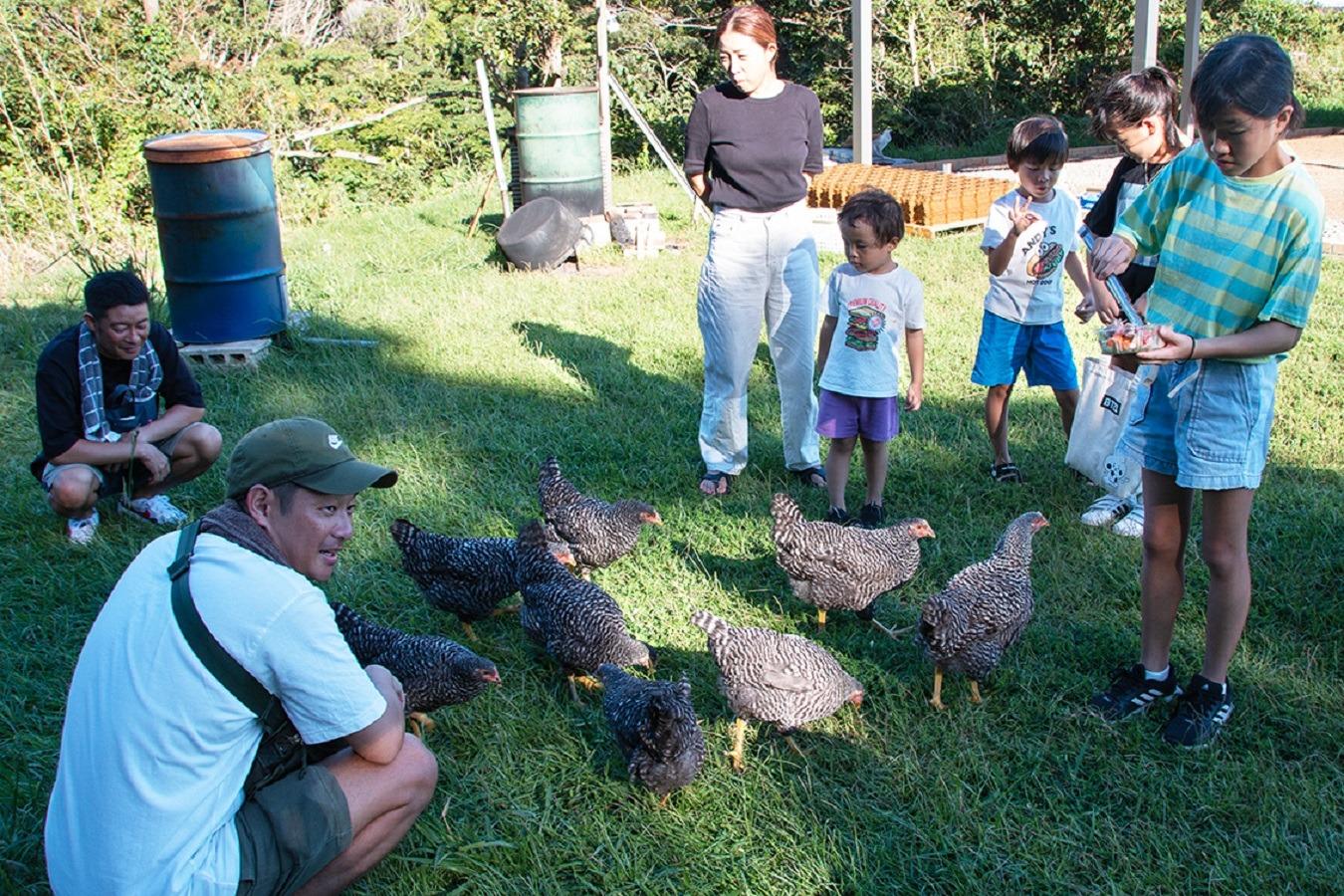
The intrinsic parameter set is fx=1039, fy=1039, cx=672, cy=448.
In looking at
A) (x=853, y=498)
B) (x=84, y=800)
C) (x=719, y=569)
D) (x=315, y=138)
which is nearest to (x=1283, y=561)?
(x=853, y=498)

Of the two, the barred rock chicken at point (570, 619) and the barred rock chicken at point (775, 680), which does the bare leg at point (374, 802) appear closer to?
the barred rock chicken at point (570, 619)

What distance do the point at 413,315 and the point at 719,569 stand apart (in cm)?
514

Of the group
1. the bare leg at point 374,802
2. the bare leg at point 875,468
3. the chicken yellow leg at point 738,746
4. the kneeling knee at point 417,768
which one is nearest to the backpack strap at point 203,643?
the bare leg at point 374,802

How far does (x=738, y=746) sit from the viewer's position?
12.1 ft

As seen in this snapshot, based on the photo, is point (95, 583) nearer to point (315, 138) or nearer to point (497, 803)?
point (497, 803)

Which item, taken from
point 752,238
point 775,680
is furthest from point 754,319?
point 775,680

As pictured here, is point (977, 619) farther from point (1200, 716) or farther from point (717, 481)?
point (717, 481)

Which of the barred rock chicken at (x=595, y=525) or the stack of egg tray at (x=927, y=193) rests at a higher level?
the stack of egg tray at (x=927, y=193)

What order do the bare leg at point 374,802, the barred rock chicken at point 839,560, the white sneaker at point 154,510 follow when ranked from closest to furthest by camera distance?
the bare leg at point 374,802, the barred rock chicken at point 839,560, the white sneaker at point 154,510

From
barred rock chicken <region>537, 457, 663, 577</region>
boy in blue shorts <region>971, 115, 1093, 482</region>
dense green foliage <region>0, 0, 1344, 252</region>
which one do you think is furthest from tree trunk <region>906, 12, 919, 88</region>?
barred rock chicken <region>537, 457, 663, 577</region>

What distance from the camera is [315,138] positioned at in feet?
51.3

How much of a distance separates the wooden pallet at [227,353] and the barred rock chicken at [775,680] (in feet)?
17.9

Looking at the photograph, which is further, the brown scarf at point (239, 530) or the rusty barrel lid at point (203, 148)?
the rusty barrel lid at point (203, 148)

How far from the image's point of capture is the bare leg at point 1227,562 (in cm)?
341
